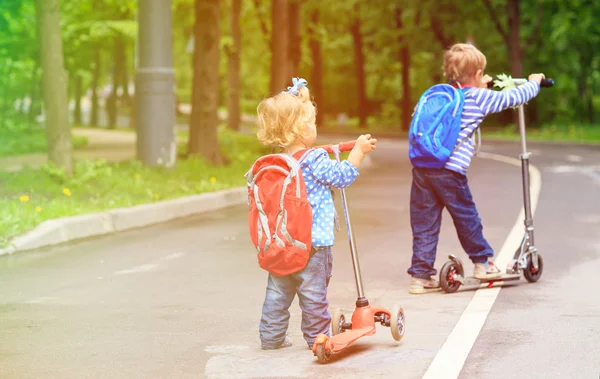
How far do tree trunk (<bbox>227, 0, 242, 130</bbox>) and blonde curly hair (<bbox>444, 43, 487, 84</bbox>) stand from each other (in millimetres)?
33227

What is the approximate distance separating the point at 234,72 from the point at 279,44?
631 inches

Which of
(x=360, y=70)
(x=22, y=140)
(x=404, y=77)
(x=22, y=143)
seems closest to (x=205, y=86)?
(x=22, y=143)

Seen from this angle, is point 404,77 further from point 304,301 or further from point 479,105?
point 304,301

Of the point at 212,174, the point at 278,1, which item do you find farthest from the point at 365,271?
the point at 278,1

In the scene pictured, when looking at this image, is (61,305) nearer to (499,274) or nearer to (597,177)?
(499,274)

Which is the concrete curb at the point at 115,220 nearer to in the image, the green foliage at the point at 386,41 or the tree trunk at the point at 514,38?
the green foliage at the point at 386,41

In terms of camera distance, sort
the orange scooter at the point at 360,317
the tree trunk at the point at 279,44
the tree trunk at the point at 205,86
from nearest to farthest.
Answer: the orange scooter at the point at 360,317 → the tree trunk at the point at 205,86 → the tree trunk at the point at 279,44

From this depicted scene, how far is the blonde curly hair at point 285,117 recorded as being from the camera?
5.83m

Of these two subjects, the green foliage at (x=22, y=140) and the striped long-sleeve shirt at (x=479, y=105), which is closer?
the striped long-sleeve shirt at (x=479, y=105)

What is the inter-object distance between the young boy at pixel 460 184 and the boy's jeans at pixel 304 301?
1991 millimetres

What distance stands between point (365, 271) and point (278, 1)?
17828mm

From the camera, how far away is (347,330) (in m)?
6.07

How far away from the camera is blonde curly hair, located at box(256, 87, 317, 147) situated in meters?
5.83

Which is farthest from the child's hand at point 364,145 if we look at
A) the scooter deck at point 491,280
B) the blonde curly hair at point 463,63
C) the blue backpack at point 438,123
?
the scooter deck at point 491,280
